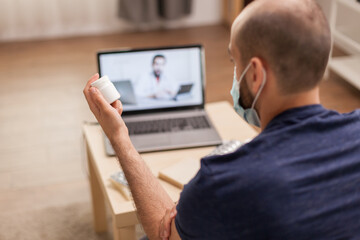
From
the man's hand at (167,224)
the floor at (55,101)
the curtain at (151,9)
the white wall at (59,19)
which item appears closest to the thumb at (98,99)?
the man's hand at (167,224)

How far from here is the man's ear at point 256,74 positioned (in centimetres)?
105

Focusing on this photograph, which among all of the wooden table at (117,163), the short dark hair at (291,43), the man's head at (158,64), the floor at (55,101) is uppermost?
the short dark hair at (291,43)

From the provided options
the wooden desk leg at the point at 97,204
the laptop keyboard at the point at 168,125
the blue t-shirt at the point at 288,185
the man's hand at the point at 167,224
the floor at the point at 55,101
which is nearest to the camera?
the blue t-shirt at the point at 288,185

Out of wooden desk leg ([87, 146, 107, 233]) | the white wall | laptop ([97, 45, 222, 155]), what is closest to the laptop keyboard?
laptop ([97, 45, 222, 155])

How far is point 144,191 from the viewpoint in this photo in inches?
49.9

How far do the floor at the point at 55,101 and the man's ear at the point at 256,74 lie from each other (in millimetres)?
1645

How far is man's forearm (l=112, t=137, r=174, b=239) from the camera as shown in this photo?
1.26 metres

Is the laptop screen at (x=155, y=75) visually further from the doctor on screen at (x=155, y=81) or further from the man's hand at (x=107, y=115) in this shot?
Result: the man's hand at (x=107, y=115)

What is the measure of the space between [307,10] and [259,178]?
331 mm

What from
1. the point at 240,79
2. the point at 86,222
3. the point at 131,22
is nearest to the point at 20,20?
the point at 131,22

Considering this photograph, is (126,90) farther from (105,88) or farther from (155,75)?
(105,88)

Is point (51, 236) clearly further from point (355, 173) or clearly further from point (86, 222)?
point (355, 173)

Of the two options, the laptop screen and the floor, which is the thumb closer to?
the laptop screen

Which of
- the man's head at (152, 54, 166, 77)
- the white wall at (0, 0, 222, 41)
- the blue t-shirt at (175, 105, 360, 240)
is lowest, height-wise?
the white wall at (0, 0, 222, 41)
